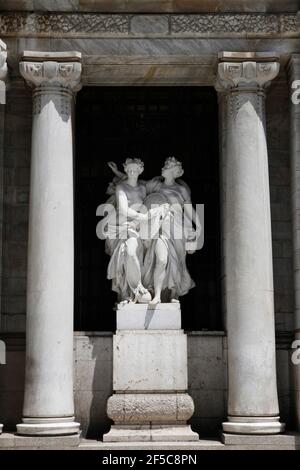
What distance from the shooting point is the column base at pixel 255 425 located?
15219 millimetres

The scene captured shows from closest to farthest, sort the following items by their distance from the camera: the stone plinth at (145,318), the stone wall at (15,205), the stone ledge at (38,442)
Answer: the stone ledge at (38,442), the stone plinth at (145,318), the stone wall at (15,205)

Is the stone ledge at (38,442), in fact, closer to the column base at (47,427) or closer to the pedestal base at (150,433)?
the column base at (47,427)

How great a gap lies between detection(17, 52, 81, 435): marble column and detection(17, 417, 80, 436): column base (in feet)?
0.06

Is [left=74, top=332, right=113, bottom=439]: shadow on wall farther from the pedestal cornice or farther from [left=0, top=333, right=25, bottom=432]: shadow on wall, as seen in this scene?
the pedestal cornice

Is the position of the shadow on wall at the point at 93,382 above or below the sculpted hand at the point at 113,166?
below

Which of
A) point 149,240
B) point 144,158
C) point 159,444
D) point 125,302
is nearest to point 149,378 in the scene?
point 159,444

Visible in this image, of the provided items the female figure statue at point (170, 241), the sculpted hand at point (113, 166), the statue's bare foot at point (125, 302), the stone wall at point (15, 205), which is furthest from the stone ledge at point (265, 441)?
the sculpted hand at point (113, 166)

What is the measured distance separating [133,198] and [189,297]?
259cm

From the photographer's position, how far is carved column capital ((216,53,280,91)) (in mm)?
16062

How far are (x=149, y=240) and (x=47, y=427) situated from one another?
4.19 metres

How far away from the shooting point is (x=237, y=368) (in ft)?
51.1

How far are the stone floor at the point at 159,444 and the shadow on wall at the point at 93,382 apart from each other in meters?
1.04

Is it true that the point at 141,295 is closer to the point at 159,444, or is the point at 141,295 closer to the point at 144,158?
the point at 159,444
